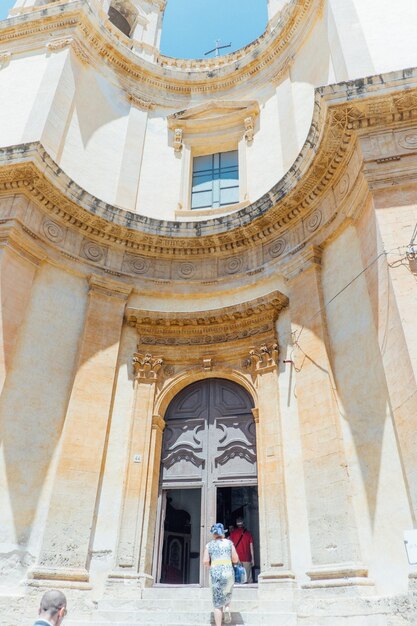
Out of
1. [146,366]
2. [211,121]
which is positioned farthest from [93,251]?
[211,121]

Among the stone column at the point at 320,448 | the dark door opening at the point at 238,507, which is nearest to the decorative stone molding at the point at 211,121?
the stone column at the point at 320,448

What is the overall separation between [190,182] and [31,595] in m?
9.63

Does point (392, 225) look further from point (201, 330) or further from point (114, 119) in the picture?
point (114, 119)

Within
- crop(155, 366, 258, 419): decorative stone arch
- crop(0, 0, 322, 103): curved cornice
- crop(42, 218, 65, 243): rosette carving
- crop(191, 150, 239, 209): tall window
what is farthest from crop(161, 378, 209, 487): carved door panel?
crop(0, 0, 322, 103): curved cornice

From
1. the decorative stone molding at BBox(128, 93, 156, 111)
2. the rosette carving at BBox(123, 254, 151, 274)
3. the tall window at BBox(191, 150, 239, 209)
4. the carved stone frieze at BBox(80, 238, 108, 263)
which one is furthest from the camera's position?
the decorative stone molding at BBox(128, 93, 156, 111)

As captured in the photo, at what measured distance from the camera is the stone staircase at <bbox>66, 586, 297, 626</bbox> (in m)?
6.19

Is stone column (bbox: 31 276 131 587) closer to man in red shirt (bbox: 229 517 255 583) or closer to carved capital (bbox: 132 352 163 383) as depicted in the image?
carved capital (bbox: 132 352 163 383)

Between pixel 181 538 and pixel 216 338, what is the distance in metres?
3.80

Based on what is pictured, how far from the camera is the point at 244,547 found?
7.54m

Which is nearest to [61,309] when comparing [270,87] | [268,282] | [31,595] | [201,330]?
[201,330]

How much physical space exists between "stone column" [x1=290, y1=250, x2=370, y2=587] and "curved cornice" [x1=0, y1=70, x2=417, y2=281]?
1.00 m

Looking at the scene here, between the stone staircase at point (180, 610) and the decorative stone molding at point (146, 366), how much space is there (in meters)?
3.52

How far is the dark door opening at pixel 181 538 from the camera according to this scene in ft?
26.9

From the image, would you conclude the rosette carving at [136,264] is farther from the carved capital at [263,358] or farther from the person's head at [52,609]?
the person's head at [52,609]
